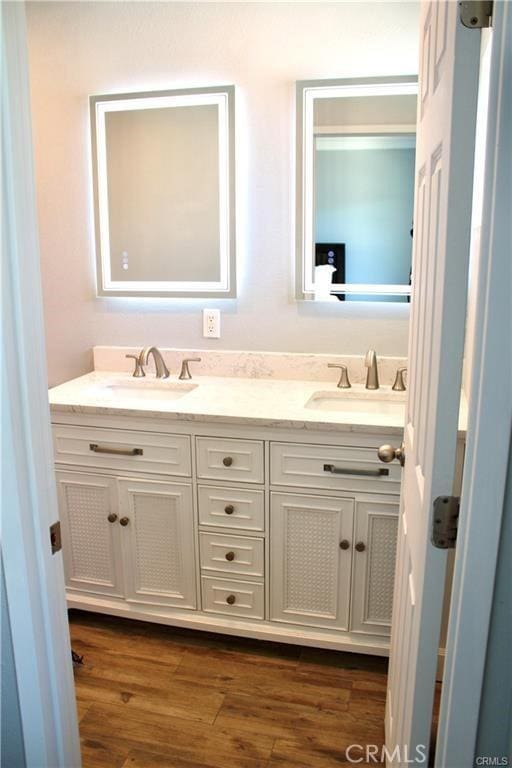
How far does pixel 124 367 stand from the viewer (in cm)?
271

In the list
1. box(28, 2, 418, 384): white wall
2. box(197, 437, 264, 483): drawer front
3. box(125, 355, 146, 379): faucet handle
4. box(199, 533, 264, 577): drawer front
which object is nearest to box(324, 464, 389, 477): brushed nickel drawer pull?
box(197, 437, 264, 483): drawer front

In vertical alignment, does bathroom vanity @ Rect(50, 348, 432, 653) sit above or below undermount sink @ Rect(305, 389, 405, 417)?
below

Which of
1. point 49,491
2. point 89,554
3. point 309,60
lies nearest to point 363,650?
point 89,554

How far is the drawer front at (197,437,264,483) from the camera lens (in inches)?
82.3

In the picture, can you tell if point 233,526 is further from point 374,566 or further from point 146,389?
point 146,389

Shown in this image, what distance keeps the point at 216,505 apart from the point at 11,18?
1586mm

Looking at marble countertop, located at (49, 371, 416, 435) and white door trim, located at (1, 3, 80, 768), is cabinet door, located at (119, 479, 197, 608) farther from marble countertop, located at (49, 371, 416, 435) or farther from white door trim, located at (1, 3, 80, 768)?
white door trim, located at (1, 3, 80, 768)

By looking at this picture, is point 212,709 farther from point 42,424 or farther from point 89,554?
point 42,424

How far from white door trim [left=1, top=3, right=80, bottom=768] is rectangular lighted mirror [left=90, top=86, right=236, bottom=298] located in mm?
1553

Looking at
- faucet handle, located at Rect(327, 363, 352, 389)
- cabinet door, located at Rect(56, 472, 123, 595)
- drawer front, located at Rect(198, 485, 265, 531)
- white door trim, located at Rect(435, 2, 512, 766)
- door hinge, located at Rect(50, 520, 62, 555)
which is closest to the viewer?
white door trim, located at Rect(435, 2, 512, 766)

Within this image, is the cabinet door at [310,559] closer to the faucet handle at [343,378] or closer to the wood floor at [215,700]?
the wood floor at [215,700]

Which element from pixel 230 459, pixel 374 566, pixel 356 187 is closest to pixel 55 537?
pixel 230 459

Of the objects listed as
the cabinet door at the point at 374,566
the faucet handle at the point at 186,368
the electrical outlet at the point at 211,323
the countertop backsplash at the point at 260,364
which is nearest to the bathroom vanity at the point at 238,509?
the cabinet door at the point at 374,566

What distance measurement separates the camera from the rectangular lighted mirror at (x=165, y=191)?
245 centimetres
